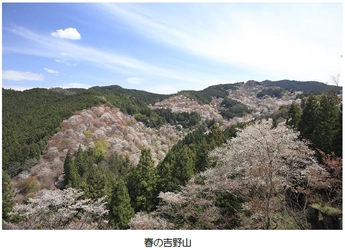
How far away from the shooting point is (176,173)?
14.0 metres

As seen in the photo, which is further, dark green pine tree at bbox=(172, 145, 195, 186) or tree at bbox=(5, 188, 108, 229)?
dark green pine tree at bbox=(172, 145, 195, 186)

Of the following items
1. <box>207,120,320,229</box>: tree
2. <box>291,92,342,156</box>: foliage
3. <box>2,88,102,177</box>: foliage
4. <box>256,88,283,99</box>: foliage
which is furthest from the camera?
<box>256,88,283,99</box>: foliage

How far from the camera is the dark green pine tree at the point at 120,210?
41.2ft

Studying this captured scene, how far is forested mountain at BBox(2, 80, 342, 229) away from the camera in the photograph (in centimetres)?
773

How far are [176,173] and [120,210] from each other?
3475 millimetres

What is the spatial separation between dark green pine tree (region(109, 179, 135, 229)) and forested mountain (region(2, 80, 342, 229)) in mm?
50

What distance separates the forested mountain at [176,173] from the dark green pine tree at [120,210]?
0.16 feet

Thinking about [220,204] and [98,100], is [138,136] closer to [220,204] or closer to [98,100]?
[98,100]

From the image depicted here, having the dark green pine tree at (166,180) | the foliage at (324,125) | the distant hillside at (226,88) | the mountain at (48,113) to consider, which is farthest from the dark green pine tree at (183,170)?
the distant hillside at (226,88)

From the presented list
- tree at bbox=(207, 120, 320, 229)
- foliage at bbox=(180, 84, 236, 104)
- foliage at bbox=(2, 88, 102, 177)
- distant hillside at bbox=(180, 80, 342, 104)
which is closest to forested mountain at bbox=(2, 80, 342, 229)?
tree at bbox=(207, 120, 320, 229)

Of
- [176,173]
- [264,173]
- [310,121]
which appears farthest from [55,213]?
→ [310,121]

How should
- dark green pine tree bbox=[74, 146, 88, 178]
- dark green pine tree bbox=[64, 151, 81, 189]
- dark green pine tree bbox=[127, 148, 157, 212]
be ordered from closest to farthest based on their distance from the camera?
1. dark green pine tree bbox=[127, 148, 157, 212]
2. dark green pine tree bbox=[64, 151, 81, 189]
3. dark green pine tree bbox=[74, 146, 88, 178]

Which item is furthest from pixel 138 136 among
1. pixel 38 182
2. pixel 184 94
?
pixel 184 94

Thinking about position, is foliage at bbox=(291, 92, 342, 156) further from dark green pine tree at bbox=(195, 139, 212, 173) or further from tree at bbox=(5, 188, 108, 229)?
tree at bbox=(5, 188, 108, 229)
